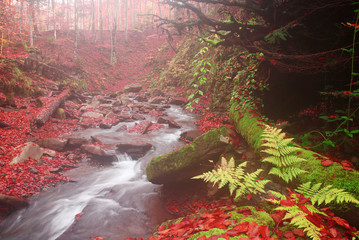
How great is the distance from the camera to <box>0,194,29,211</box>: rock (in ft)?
16.8

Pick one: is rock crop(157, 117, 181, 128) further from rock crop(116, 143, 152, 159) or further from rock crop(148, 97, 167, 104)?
rock crop(148, 97, 167, 104)

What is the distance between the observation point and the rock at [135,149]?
916cm

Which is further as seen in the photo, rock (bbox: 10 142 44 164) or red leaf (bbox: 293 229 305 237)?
rock (bbox: 10 142 44 164)

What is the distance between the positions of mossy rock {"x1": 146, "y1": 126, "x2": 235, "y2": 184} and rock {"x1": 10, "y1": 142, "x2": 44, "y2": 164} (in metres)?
5.16

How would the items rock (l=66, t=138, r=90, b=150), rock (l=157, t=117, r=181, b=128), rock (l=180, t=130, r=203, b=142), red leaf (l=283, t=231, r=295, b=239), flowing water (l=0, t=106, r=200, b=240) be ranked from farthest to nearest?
rock (l=157, t=117, r=181, b=128)
rock (l=180, t=130, r=203, b=142)
rock (l=66, t=138, r=90, b=150)
flowing water (l=0, t=106, r=200, b=240)
red leaf (l=283, t=231, r=295, b=239)

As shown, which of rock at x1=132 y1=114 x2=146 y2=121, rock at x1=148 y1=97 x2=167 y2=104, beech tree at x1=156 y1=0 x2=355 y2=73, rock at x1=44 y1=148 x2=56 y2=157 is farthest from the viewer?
rock at x1=148 y1=97 x2=167 y2=104

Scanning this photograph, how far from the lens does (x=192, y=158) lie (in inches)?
211

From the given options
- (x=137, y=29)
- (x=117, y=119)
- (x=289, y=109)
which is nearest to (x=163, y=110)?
(x=117, y=119)

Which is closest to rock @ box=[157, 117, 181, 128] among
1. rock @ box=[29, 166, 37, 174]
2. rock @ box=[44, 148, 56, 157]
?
rock @ box=[44, 148, 56, 157]

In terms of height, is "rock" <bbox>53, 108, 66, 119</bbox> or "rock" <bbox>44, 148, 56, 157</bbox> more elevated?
"rock" <bbox>53, 108, 66, 119</bbox>

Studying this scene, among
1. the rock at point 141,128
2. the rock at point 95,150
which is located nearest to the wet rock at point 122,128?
the rock at point 141,128

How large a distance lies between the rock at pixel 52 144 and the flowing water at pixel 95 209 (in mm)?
1515

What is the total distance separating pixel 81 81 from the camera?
21703 millimetres

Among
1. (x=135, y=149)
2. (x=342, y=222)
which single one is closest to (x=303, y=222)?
(x=342, y=222)
